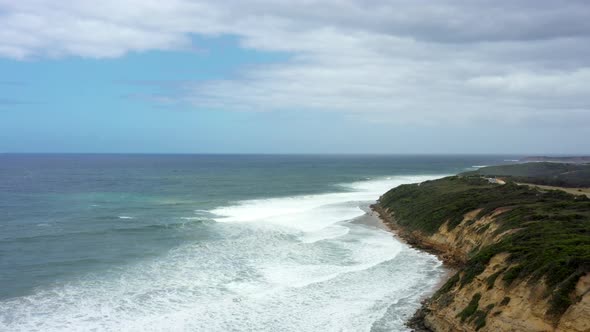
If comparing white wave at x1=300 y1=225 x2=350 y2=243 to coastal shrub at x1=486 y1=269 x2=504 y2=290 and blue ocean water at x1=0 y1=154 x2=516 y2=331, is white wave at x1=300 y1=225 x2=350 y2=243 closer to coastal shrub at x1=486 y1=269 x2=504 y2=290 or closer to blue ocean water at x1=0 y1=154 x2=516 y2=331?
blue ocean water at x1=0 y1=154 x2=516 y2=331

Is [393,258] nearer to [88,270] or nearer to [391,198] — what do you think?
[88,270]

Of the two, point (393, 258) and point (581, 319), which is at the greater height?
point (581, 319)

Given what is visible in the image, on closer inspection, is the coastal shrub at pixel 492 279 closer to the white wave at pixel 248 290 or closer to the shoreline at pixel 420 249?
the shoreline at pixel 420 249

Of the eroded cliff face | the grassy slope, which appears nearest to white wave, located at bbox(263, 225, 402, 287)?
the grassy slope

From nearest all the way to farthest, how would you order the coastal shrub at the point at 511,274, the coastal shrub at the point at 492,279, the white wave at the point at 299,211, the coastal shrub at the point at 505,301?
the coastal shrub at the point at 505,301 → the coastal shrub at the point at 511,274 → the coastal shrub at the point at 492,279 → the white wave at the point at 299,211

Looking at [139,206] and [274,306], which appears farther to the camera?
[139,206]

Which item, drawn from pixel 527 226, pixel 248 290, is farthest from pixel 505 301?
pixel 248 290

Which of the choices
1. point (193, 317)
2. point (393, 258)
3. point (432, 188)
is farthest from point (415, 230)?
point (193, 317)

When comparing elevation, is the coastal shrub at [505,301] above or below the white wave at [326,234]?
above

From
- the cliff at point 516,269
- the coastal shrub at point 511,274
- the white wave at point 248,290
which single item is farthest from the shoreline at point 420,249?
the coastal shrub at point 511,274
